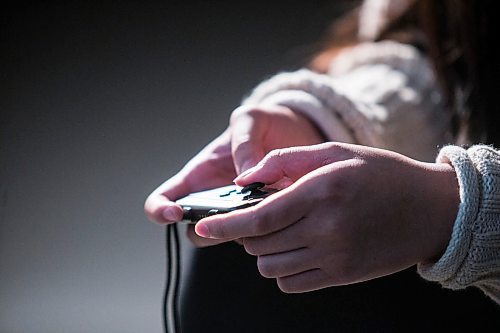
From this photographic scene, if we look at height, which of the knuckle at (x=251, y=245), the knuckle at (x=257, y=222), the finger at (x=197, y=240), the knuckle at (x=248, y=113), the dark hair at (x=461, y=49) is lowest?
the knuckle at (x=251, y=245)

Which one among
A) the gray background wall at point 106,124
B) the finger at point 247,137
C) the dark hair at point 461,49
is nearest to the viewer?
the finger at point 247,137

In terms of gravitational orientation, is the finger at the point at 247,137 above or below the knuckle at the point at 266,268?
above

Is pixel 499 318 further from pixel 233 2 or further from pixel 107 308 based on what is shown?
pixel 233 2

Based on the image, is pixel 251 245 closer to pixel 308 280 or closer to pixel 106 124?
pixel 308 280

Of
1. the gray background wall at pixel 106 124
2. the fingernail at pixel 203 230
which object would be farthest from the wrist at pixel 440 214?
the gray background wall at pixel 106 124

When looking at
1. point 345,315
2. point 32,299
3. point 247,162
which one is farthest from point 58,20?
point 345,315

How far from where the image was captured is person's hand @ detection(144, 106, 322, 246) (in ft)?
1.63

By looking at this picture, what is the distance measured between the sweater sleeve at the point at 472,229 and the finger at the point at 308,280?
6 centimetres

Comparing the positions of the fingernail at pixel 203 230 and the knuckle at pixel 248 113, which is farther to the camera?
the knuckle at pixel 248 113

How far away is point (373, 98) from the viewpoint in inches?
26.5

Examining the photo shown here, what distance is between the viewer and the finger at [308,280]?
383mm

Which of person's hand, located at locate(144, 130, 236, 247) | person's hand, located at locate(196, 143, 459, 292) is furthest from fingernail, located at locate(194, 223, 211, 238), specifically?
person's hand, located at locate(144, 130, 236, 247)

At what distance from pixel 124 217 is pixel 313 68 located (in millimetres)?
358

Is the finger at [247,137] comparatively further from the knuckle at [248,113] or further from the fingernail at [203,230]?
the fingernail at [203,230]
